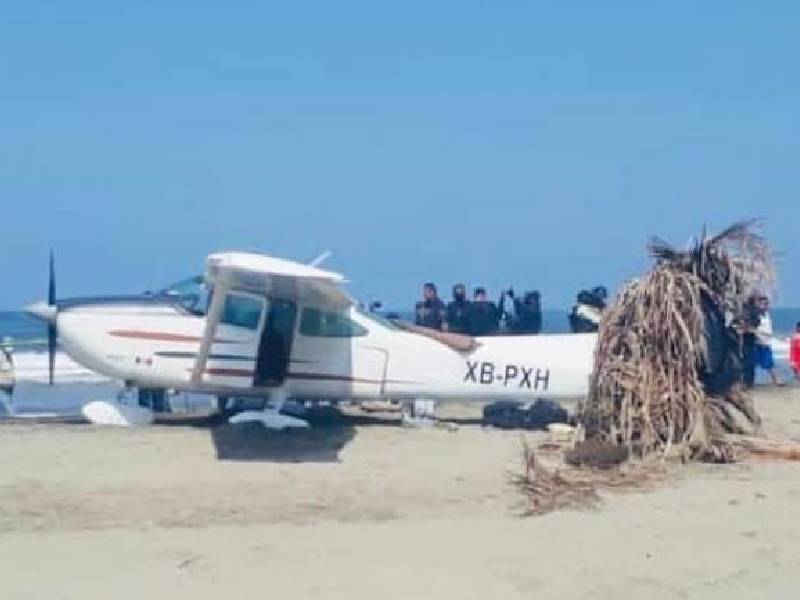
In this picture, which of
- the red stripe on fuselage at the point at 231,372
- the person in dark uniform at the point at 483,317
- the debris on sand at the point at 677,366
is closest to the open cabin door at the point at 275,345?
the red stripe on fuselage at the point at 231,372

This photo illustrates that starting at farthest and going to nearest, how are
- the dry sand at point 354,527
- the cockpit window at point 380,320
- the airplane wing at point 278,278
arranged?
1. the cockpit window at point 380,320
2. the airplane wing at point 278,278
3. the dry sand at point 354,527

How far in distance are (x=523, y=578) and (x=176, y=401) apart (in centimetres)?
1215

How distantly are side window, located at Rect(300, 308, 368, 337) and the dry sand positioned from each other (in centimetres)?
199

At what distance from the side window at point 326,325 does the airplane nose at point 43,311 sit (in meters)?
3.16

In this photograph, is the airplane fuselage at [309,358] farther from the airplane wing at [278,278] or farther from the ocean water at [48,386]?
the ocean water at [48,386]

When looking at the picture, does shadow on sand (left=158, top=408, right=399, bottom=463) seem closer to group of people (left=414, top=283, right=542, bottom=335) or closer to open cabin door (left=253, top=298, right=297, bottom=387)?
open cabin door (left=253, top=298, right=297, bottom=387)

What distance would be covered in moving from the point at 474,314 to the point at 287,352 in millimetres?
5273

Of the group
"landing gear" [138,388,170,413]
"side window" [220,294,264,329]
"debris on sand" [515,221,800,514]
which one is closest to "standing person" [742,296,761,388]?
"debris on sand" [515,221,800,514]

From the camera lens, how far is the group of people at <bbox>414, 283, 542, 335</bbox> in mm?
20547

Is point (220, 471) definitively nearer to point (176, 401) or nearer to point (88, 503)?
point (88, 503)

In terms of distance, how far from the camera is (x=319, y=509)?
10547 mm

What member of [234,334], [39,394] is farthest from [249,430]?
[39,394]

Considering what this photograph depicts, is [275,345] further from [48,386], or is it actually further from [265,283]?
[48,386]

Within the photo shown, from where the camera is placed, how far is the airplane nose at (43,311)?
647 inches
